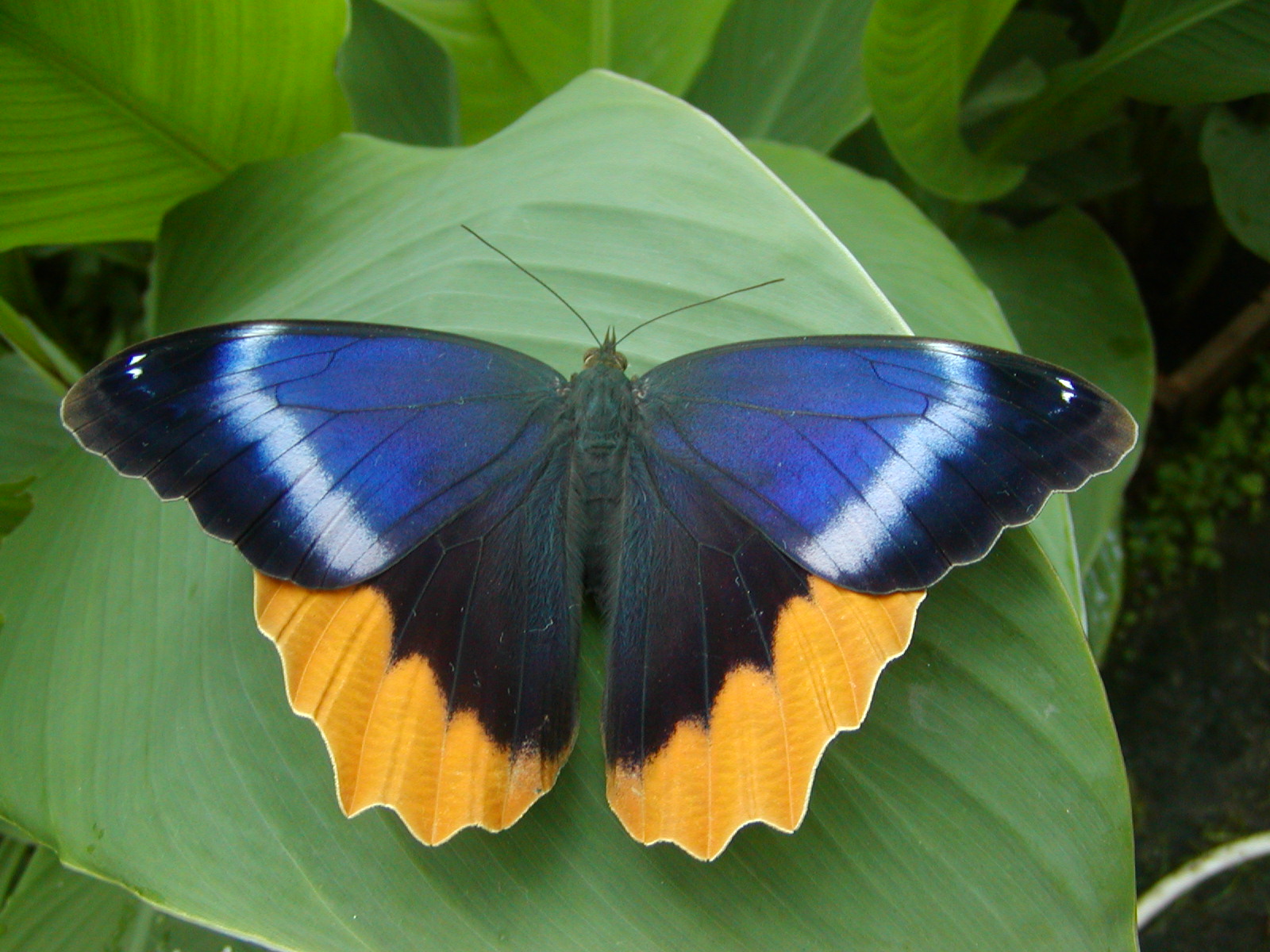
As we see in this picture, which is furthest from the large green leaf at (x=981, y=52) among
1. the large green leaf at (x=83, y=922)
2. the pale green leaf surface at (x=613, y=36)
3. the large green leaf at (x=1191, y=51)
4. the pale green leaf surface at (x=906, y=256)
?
the large green leaf at (x=83, y=922)

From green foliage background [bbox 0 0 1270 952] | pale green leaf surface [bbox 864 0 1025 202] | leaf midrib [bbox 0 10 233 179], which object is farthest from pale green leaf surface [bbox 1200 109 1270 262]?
leaf midrib [bbox 0 10 233 179]

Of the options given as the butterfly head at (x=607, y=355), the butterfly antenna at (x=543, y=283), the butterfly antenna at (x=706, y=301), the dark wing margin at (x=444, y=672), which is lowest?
the dark wing margin at (x=444, y=672)

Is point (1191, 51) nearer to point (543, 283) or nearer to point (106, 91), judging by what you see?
point (543, 283)

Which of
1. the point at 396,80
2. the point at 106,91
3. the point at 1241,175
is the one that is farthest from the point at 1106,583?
the point at 106,91

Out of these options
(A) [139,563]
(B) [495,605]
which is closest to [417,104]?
(A) [139,563]

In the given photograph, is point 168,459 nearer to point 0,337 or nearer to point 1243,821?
point 0,337

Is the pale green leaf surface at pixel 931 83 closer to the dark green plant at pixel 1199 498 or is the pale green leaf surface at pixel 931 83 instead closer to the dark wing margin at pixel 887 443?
the dark wing margin at pixel 887 443
